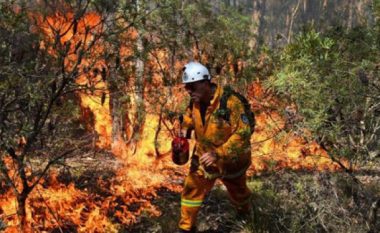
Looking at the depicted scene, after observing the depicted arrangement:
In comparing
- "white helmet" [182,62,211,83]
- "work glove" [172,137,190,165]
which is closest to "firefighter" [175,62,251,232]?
"white helmet" [182,62,211,83]

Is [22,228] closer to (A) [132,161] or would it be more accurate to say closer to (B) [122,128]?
(A) [132,161]

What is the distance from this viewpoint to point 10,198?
18.7ft

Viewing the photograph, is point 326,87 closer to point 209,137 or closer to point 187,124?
point 209,137

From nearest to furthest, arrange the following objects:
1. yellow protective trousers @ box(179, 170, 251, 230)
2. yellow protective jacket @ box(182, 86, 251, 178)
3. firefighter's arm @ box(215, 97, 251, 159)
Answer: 1. firefighter's arm @ box(215, 97, 251, 159)
2. yellow protective jacket @ box(182, 86, 251, 178)
3. yellow protective trousers @ box(179, 170, 251, 230)

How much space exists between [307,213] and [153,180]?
130 inches

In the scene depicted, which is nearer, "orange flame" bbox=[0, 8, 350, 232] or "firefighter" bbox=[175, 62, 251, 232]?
"firefighter" bbox=[175, 62, 251, 232]

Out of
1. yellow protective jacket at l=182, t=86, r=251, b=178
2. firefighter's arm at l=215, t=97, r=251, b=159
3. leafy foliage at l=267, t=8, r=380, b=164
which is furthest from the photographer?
yellow protective jacket at l=182, t=86, r=251, b=178

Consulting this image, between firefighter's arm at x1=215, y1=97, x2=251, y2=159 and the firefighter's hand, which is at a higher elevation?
firefighter's arm at x1=215, y1=97, x2=251, y2=159

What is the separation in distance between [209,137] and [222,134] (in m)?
0.14

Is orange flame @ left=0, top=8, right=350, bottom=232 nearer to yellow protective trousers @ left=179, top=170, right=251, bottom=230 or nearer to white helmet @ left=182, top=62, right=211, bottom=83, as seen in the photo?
white helmet @ left=182, top=62, right=211, bottom=83

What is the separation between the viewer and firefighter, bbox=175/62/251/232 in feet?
13.6

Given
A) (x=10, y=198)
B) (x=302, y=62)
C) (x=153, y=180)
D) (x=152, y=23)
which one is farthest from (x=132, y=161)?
(x=302, y=62)

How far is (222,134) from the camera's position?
436 centimetres

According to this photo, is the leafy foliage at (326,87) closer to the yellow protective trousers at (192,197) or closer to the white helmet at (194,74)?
the white helmet at (194,74)
